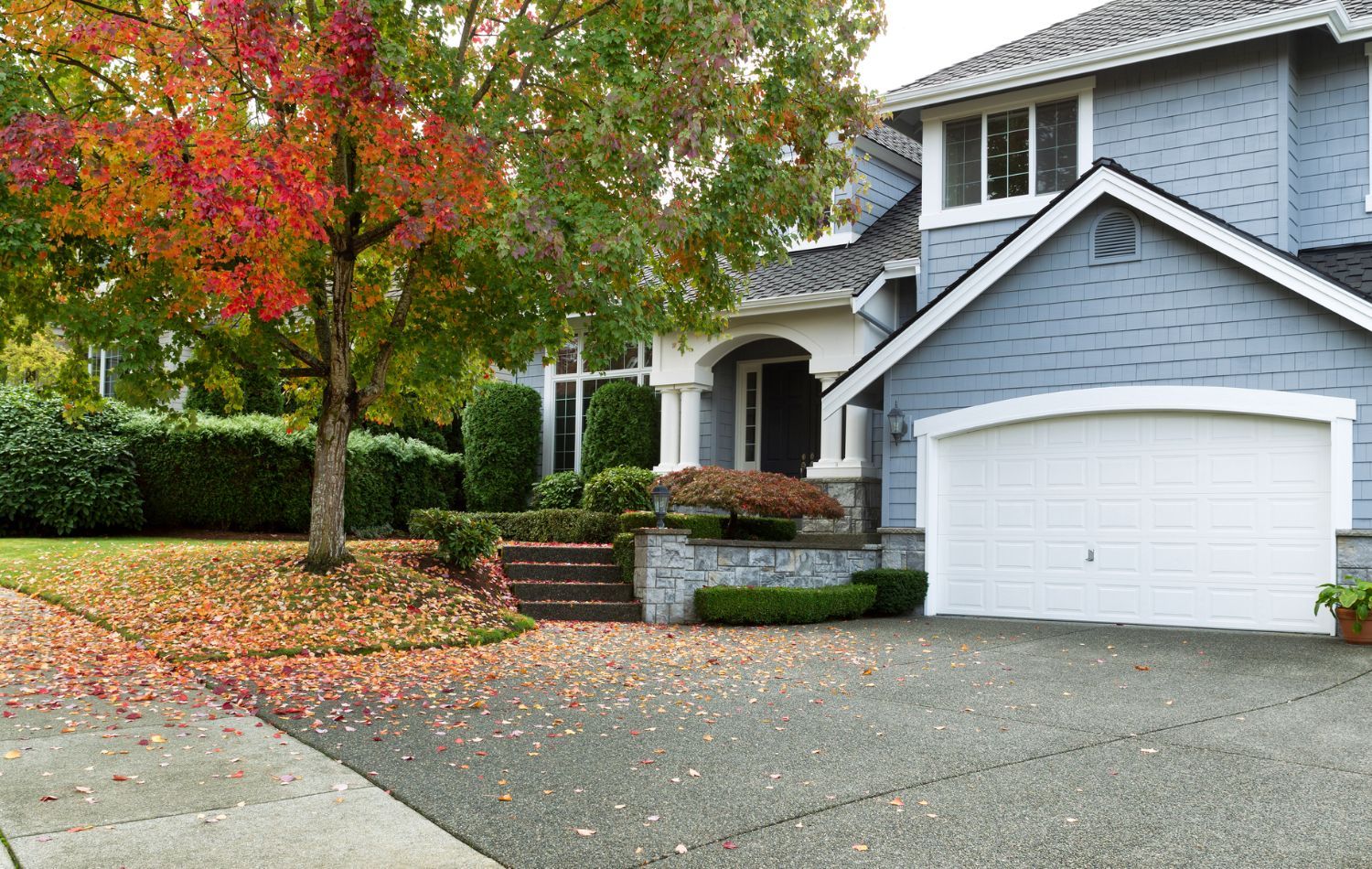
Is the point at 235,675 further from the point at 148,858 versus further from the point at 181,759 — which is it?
the point at 148,858

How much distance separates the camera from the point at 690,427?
647 inches

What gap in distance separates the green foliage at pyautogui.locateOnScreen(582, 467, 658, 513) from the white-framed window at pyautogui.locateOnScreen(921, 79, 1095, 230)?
513 cm

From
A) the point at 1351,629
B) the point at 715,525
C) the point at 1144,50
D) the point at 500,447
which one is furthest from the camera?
the point at 500,447

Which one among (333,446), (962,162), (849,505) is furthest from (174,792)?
(962,162)

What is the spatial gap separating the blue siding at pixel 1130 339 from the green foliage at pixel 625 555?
10.2ft

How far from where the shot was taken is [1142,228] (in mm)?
11516

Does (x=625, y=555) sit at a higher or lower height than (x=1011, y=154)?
lower

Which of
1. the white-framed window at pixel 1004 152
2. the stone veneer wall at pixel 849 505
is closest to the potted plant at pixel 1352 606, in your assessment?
the white-framed window at pixel 1004 152

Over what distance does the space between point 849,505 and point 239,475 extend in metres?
8.84

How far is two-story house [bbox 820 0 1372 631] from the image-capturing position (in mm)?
10727

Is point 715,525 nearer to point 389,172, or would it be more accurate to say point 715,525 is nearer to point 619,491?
point 619,491

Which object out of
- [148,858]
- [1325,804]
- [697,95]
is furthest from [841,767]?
[697,95]

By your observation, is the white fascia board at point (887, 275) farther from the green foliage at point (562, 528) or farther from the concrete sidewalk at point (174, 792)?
the concrete sidewalk at point (174, 792)

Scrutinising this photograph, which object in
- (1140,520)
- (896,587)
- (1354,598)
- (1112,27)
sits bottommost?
(896,587)
